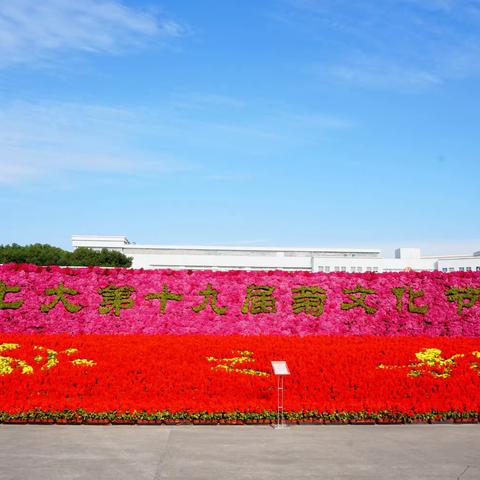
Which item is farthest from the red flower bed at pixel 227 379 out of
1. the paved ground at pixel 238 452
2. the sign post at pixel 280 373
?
the paved ground at pixel 238 452

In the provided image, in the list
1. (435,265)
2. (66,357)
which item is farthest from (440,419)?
(435,265)

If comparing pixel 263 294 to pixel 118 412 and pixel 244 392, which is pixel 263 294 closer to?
pixel 244 392

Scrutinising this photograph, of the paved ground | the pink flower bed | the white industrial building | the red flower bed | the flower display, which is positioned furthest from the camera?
the white industrial building

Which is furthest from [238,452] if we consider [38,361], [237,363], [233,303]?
[233,303]

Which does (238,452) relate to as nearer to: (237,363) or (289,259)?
(237,363)

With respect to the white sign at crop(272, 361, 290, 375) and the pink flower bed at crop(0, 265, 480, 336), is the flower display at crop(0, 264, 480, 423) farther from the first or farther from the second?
the white sign at crop(272, 361, 290, 375)

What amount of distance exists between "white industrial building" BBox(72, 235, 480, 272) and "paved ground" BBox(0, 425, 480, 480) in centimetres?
3407

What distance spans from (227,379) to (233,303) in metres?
7.86

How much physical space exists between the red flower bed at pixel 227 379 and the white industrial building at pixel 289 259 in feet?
88.3

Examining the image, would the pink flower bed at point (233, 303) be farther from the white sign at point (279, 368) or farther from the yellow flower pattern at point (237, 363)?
the white sign at point (279, 368)

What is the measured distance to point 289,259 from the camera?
44.6m

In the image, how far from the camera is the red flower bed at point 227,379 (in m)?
9.71

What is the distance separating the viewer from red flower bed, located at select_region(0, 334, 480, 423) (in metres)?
9.71

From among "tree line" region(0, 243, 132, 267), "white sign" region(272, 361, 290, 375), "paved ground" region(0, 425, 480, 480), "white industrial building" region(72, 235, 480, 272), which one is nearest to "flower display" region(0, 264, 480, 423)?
"paved ground" region(0, 425, 480, 480)
